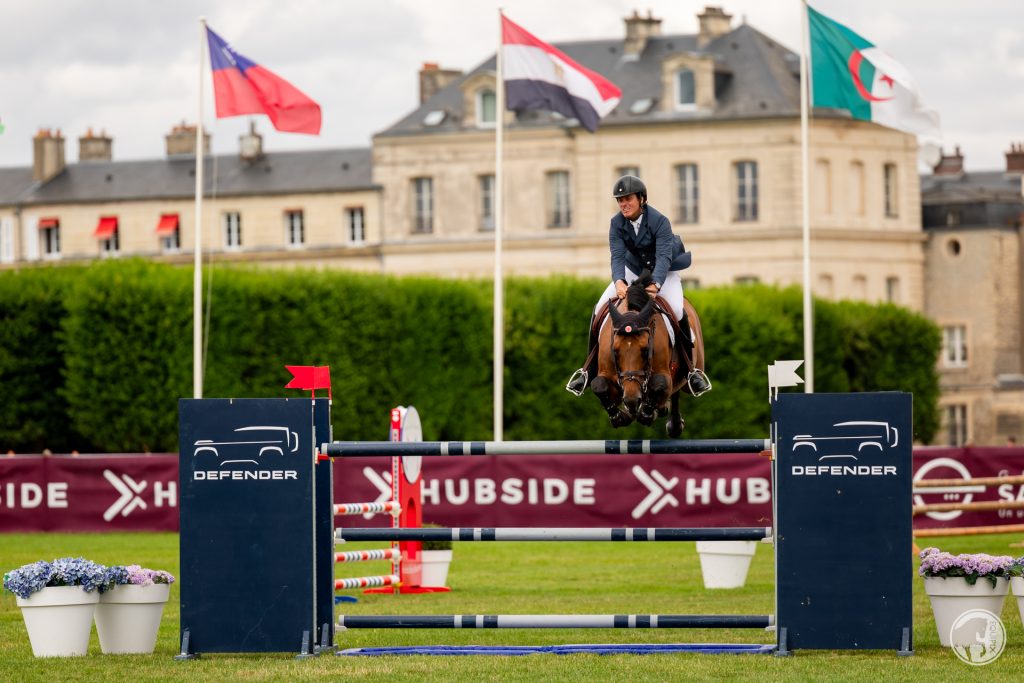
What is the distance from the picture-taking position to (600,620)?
1388 cm

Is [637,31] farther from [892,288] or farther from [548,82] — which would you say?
[548,82]

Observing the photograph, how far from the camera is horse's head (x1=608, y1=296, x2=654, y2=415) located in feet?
45.3

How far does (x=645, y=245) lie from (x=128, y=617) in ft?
16.4

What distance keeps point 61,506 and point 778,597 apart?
69.9ft

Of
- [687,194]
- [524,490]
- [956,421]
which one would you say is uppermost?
[687,194]

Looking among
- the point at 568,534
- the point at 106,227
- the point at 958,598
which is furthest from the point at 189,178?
the point at 958,598

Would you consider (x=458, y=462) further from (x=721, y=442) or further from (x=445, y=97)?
(x=445, y=97)

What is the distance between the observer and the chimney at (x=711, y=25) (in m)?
81.5

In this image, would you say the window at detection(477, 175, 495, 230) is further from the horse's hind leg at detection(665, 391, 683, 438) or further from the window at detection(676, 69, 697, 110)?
the horse's hind leg at detection(665, 391, 683, 438)

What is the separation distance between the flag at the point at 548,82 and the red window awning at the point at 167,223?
5079cm

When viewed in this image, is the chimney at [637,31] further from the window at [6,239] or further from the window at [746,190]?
the window at [6,239]

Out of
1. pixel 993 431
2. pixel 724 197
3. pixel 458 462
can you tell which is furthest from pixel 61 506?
pixel 993 431

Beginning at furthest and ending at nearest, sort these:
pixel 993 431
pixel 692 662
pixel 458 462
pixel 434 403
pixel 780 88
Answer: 1. pixel 993 431
2. pixel 780 88
3. pixel 434 403
4. pixel 458 462
5. pixel 692 662

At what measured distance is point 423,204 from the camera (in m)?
82.6
